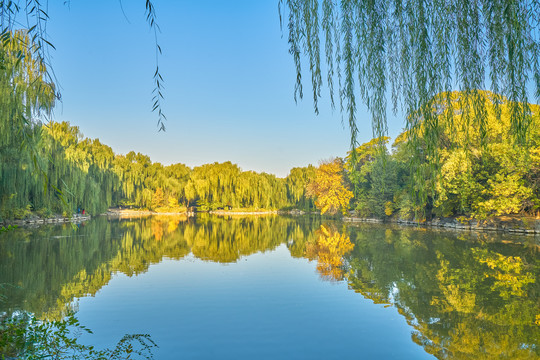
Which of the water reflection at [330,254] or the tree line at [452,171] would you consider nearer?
the tree line at [452,171]

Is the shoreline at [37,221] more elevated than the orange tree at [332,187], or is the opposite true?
the orange tree at [332,187]

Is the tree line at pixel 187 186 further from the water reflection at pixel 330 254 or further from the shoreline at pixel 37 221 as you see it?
the water reflection at pixel 330 254

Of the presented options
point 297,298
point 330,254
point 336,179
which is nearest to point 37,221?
point 330,254

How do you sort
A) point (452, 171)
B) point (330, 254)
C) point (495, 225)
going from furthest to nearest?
point (495, 225) < point (452, 171) < point (330, 254)

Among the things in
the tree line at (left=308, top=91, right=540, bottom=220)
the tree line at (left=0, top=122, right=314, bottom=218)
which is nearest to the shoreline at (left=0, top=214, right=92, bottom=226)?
the tree line at (left=0, top=122, right=314, bottom=218)

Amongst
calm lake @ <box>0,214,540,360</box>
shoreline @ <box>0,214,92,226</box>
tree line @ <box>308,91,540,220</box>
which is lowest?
calm lake @ <box>0,214,540,360</box>

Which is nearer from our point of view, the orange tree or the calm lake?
the calm lake

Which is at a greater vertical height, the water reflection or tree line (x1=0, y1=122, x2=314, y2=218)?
tree line (x1=0, y1=122, x2=314, y2=218)

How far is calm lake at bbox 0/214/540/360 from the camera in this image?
472 cm

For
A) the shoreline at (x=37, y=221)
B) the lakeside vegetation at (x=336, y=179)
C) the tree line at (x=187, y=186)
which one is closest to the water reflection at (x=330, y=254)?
the lakeside vegetation at (x=336, y=179)

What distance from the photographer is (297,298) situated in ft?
22.8

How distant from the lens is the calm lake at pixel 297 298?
15.5 ft

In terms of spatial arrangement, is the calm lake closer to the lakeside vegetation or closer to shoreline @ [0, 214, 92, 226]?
the lakeside vegetation

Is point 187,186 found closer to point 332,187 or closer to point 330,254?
point 332,187
